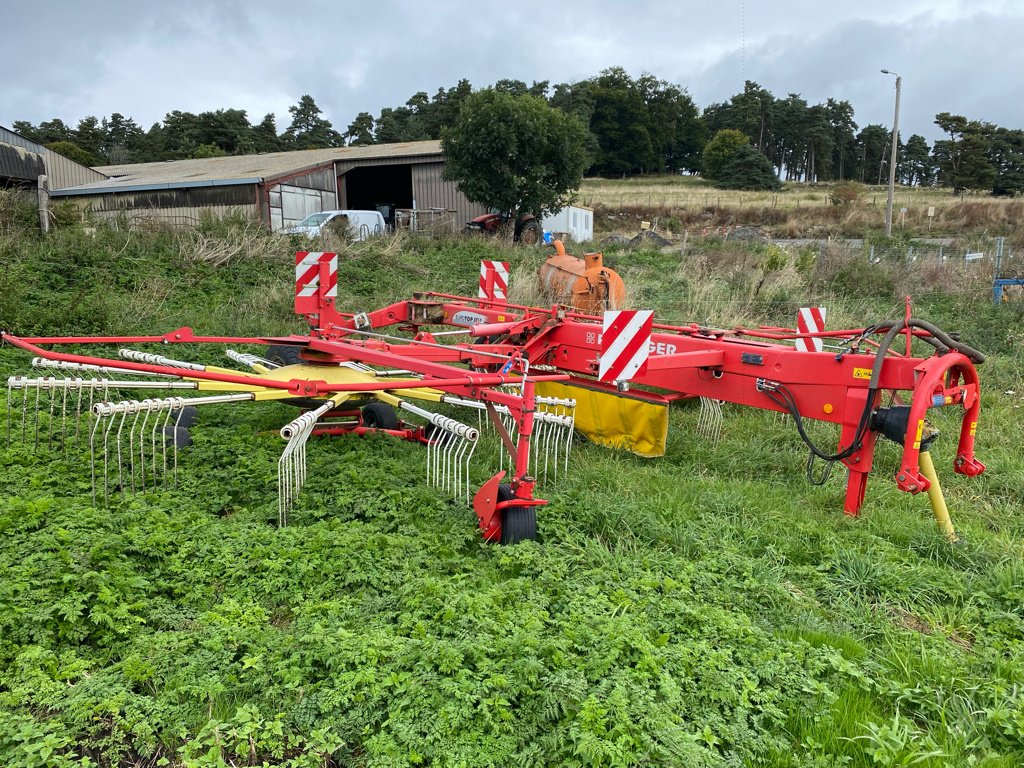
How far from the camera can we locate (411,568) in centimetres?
340

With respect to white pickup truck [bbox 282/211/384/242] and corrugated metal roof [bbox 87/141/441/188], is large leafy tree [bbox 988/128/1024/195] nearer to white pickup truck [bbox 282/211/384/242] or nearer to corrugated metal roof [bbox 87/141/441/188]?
corrugated metal roof [bbox 87/141/441/188]

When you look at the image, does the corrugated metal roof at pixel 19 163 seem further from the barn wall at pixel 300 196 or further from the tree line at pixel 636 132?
the tree line at pixel 636 132

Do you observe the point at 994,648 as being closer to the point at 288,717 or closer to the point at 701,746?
the point at 701,746

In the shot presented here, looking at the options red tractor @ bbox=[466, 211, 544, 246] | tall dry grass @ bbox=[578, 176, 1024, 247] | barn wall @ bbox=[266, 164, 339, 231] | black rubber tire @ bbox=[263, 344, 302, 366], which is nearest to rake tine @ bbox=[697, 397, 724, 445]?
black rubber tire @ bbox=[263, 344, 302, 366]

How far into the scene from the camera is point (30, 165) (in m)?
22.7

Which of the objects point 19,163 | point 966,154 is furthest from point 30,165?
point 966,154

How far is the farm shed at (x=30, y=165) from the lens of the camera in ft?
69.8

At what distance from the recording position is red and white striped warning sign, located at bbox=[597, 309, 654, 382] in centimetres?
421

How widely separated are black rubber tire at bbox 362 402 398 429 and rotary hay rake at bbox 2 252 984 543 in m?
0.02

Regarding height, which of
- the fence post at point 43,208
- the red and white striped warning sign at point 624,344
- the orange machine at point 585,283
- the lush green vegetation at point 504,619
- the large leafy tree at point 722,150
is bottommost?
the lush green vegetation at point 504,619

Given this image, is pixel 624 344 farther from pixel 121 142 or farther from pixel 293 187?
pixel 121 142

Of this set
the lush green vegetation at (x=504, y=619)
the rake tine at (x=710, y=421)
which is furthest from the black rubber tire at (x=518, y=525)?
the rake tine at (x=710, y=421)

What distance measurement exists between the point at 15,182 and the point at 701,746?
89.0 feet

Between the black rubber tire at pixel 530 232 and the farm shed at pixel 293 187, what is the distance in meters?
3.52
